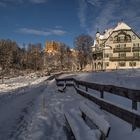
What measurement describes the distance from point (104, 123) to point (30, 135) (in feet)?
12.7

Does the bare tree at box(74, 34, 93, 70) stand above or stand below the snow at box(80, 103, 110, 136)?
above

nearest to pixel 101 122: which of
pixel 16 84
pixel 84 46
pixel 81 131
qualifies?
pixel 81 131

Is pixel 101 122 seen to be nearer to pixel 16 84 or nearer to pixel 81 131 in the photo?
pixel 81 131

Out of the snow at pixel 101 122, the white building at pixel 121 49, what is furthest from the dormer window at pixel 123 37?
the snow at pixel 101 122

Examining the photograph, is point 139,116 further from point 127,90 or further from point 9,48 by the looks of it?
point 9,48

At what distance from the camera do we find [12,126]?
10.2m

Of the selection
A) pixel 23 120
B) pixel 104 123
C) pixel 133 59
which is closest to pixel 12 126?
pixel 23 120

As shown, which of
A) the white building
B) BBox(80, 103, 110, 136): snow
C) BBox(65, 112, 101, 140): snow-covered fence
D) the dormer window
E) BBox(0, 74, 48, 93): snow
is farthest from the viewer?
the dormer window

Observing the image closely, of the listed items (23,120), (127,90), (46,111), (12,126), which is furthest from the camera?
(46,111)

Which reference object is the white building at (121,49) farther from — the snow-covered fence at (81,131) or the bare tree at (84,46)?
the snow-covered fence at (81,131)

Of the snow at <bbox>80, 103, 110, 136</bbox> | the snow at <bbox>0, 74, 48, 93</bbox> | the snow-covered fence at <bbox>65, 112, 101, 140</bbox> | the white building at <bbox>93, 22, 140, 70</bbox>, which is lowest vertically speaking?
the snow at <bbox>0, 74, 48, 93</bbox>

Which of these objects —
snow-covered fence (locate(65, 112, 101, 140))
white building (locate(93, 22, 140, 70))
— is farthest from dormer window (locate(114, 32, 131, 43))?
snow-covered fence (locate(65, 112, 101, 140))

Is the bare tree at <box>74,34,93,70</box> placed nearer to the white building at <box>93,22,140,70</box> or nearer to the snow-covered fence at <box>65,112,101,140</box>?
the white building at <box>93,22,140,70</box>

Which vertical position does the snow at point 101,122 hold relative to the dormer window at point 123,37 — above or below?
below
